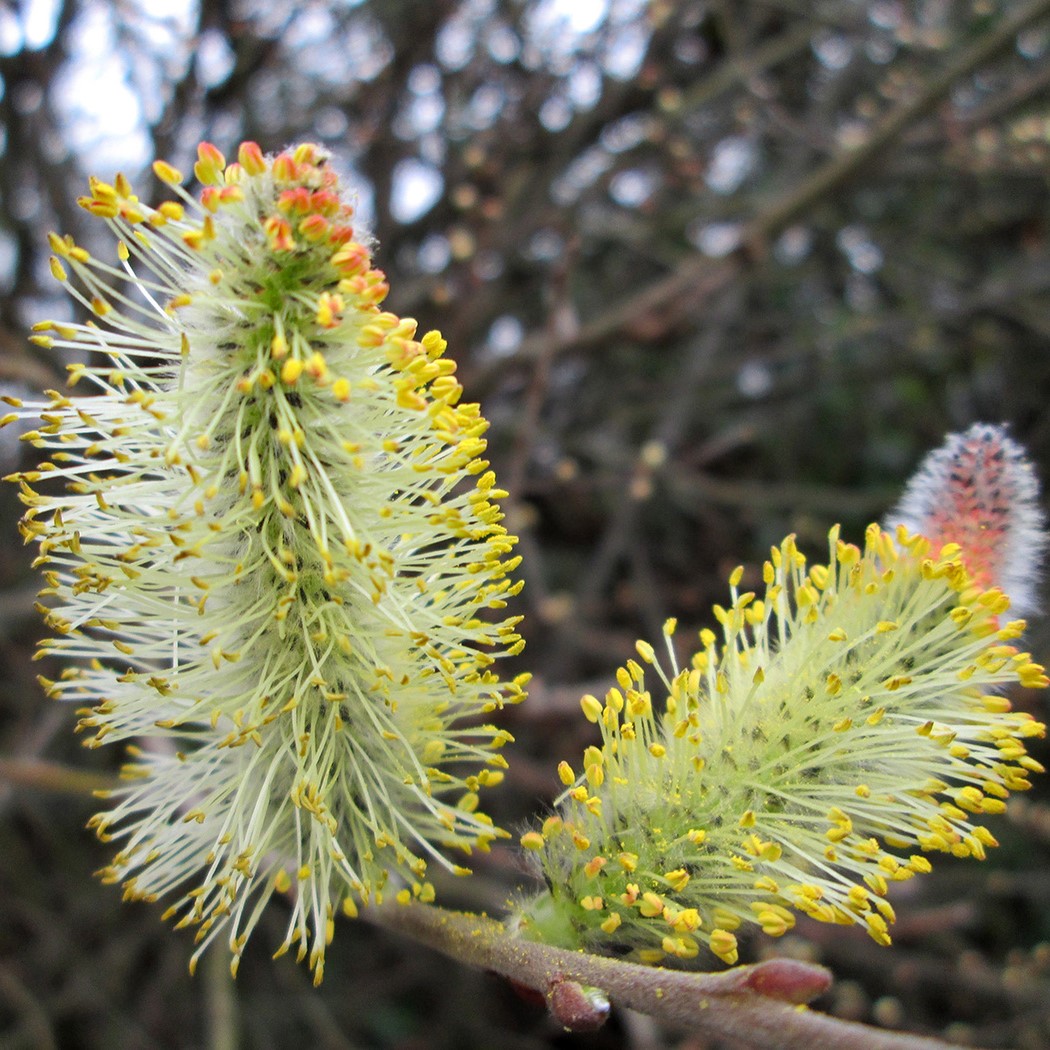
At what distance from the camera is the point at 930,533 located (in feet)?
4.07

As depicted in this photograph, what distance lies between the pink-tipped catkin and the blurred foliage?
3.51 ft

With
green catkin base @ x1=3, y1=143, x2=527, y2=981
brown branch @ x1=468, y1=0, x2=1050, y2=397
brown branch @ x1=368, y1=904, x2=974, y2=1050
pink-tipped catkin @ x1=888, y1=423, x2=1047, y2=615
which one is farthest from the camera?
brown branch @ x1=468, y1=0, x2=1050, y2=397

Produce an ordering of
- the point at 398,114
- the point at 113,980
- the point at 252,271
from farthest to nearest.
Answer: the point at 398,114 < the point at 113,980 < the point at 252,271

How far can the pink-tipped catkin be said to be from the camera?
1202 mm

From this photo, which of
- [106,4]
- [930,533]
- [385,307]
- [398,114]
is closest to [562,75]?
[398,114]

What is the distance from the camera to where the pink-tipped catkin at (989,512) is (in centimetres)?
120

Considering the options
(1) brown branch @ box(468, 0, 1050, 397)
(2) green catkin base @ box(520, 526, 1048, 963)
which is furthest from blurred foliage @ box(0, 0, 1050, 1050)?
(2) green catkin base @ box(520, 526, 1048, 963)

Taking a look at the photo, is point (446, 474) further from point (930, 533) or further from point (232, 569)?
point (930, 533)

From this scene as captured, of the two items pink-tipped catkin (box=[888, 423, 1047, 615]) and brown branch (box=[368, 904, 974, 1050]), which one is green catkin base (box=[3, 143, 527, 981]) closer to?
brown branch (box=[368, 904, 974, 1050])

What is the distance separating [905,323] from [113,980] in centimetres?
311

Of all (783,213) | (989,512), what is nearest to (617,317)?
(783,213)

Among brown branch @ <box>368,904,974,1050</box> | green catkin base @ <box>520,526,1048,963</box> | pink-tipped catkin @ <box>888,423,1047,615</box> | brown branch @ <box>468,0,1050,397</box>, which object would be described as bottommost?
brown branch @ <box>368,904,974,1050</box>

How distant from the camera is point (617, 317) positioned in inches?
106

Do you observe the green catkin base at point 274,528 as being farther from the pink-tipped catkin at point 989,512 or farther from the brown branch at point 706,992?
the pink-tipped catkin at point 989,512
